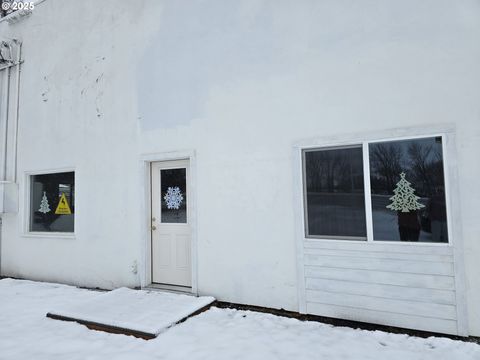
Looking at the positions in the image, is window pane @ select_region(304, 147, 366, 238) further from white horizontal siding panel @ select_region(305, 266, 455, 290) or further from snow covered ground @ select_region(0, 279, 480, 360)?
snow covered ground @ select_region(0, 279, 480, 360)

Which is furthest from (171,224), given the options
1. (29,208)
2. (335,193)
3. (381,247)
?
(29,208)

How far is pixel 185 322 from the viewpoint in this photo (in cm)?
392

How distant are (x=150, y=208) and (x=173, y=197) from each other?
44 cm

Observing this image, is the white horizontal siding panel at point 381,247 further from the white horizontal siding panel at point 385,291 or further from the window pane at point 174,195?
the window pane at point 174,195

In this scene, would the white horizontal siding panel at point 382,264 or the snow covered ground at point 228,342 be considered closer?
the snow covered ground at point 228,342

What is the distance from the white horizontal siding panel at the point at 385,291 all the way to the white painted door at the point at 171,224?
204 centimetres

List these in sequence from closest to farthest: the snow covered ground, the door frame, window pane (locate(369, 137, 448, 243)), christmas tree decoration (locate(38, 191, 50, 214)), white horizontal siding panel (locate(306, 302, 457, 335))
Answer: the snow covered ground < white horizontal siding panel (locate(306, 302, 457, 335)) < window pane (locate(369, 137, 448, 243)) < the door frame < christmas tree decoration (locate(38, 191, 50, 214))

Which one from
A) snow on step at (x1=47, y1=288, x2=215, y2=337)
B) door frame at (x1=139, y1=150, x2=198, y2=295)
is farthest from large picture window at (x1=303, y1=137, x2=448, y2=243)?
snow on step at (x1=47, y1=288, x2=215, y2=337)

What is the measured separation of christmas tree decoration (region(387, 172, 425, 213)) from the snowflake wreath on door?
9.99 feet

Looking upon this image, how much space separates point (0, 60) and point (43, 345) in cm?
609

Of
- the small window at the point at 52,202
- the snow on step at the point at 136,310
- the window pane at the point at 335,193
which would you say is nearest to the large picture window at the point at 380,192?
the window pane at the point at 335,193

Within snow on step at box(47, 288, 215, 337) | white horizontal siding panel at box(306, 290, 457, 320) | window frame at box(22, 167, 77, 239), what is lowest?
snow on step at box(47, 288, 215, 337)

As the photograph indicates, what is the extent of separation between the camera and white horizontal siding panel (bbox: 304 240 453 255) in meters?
3.48

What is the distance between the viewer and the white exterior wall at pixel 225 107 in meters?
3.61
